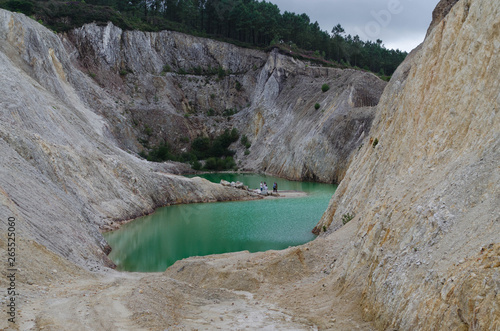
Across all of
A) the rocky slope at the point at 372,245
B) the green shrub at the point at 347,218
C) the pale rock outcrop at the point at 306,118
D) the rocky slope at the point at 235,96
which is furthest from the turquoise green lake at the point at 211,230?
the rocky slope at the point at 235,96

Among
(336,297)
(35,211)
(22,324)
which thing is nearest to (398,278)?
(336,297)

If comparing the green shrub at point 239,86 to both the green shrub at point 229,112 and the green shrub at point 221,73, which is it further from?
the green shrub at point 229,112

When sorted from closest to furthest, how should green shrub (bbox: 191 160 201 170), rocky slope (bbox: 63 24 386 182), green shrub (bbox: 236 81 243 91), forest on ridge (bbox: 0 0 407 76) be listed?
1. rocky slope (bbox: 63 24 386 182)
2. green shrub (bbox: 191 160 201 170)
3. green shrub (bbox: 236 81 243 91)
4. forest on ridge (bbox: 0 0 407 76)

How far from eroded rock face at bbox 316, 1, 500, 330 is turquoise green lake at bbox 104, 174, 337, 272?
1098 cm

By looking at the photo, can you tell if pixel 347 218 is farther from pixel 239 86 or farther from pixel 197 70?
pixel 197 70

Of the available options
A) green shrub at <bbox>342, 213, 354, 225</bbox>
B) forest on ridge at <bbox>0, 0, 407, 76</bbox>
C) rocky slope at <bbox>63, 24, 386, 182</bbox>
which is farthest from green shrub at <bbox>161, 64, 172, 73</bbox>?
green shrub at <bbox>342, 213, 354, 225</bbox>

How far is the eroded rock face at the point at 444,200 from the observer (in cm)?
825

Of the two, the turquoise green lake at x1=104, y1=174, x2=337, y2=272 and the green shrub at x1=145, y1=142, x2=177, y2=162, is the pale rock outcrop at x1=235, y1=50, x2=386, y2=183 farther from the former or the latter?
the turquoise green lake at x1=104, y1=174, x2=337, y2=272

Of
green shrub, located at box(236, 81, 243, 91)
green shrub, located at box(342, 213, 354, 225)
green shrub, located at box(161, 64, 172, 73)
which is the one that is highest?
green shrub, located at box(161, 64, 172, 73)

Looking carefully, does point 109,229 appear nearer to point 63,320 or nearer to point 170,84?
point 63,320

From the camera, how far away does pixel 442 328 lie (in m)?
8.06

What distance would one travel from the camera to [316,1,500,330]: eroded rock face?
27.1 ft

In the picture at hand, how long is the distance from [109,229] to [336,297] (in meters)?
21.5

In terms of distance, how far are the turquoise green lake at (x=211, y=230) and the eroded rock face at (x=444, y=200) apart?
36.0 feet
